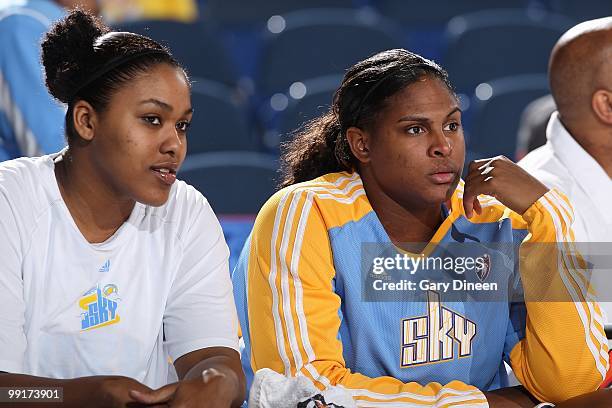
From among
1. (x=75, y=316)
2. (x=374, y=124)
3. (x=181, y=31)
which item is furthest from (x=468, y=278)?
(x=181, y=31)

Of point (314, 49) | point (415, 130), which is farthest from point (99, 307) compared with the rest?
point (314, 49)

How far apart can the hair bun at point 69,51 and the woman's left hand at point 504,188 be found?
0.97m

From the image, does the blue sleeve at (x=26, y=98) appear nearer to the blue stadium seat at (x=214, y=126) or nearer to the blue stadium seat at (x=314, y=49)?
the blue stadium seat at (x=214, y=126)

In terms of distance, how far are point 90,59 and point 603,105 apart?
5.34 ft

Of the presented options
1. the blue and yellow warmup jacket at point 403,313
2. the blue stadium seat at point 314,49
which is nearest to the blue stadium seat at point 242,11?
the blue stadium seat at point 314,49

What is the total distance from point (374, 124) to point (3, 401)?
3.62 ft

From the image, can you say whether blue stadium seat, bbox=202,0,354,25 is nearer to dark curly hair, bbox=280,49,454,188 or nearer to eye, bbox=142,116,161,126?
dark curly hair, bbox=280,49,454,188

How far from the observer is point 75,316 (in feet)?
7.29

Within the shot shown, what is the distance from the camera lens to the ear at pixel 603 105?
10.2 ft

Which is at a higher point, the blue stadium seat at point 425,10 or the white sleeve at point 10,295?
the blue stadium seat at point 425,10

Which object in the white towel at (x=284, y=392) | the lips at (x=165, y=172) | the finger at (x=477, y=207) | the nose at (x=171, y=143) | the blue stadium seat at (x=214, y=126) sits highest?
the blue stadium seat at (x=214, y=126)

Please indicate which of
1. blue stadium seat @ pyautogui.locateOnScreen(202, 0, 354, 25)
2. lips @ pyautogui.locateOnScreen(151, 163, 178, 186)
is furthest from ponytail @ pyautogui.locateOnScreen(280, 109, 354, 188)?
blue stadium seat @ pyautogui.locateOnScreen(202, 0, 354, 25)

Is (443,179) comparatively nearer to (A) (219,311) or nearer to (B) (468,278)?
(B) (468,278)

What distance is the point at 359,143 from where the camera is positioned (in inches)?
102
